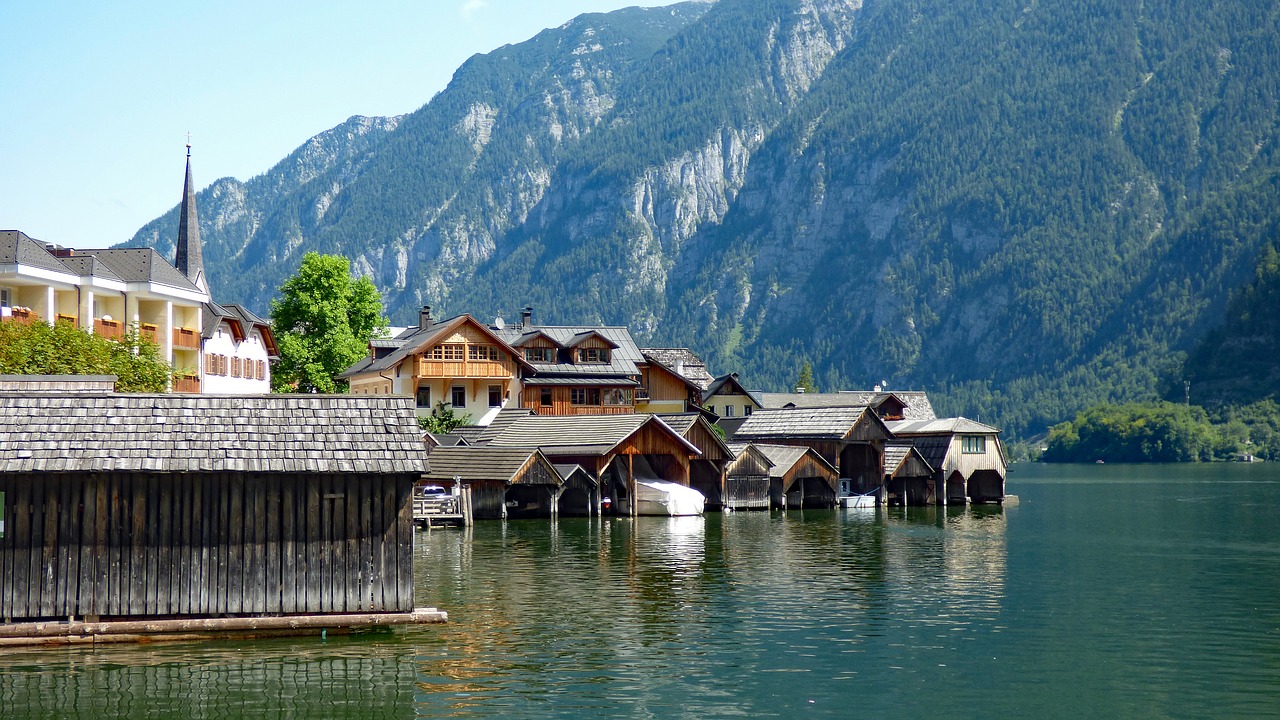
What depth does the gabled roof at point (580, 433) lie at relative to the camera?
76.5 metres

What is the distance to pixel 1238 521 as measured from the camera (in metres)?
75.0

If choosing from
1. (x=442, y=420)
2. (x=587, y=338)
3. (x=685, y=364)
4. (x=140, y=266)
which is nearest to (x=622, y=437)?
(x=442, y=420)

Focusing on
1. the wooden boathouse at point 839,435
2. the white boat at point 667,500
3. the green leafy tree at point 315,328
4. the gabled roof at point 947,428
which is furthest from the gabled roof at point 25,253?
the gabled roof at point 947,428

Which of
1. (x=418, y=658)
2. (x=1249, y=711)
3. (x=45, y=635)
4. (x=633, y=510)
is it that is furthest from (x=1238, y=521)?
(x=45, y=635)

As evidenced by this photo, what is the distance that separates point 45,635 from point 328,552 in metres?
6.10

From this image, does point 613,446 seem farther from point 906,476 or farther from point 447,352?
point 447,352

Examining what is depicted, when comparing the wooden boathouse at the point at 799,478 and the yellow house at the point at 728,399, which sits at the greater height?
the yellow house at the point at 728,399

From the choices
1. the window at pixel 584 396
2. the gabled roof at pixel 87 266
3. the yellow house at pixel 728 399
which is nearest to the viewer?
the gabled roof at pixel 87 266

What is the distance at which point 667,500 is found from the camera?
7756 centimetres

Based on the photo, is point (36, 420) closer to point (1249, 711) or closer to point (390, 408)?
point (390, 408)

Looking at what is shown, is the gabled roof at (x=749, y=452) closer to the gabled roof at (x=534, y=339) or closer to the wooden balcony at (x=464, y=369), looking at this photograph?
the wooden balcony at (x=464, y=369)

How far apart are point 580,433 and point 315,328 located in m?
34.3

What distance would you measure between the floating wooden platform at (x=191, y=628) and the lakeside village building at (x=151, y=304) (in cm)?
2967

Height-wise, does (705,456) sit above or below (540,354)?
below
